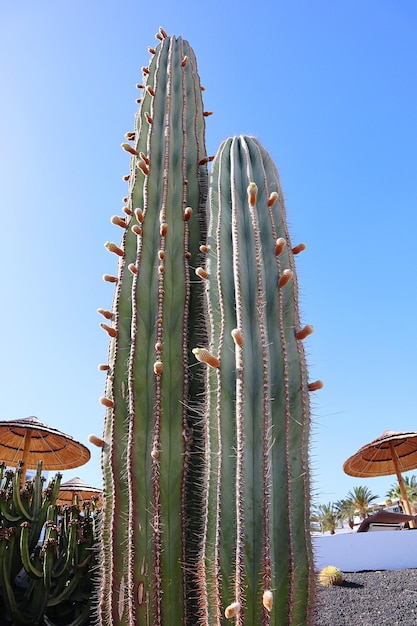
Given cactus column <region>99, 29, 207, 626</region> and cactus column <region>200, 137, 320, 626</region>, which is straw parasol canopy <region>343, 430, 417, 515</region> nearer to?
cactus column <region>99, 29, 207, 626</region>

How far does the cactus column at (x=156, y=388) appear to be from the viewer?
177 centimetres

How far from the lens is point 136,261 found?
7.67 feet

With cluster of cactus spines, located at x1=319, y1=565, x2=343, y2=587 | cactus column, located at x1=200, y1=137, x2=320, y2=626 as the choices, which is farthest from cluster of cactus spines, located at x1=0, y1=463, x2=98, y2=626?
cluster of cactus spines, located at x1=319, y1=565, x2=343, y2=587

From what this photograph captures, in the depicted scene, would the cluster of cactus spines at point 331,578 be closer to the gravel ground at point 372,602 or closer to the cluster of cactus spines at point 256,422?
the gravel ground at point 372,602

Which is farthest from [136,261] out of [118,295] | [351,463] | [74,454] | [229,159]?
[351,463]

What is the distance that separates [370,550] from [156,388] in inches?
306

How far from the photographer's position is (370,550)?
820 cm

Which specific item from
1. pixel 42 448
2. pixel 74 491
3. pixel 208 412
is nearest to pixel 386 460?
pixel 74 491

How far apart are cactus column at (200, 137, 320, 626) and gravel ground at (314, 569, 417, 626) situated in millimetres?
2857

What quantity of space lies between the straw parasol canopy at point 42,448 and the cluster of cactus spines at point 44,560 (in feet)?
14.7

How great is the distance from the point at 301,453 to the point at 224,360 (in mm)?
425

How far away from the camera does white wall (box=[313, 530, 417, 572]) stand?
26.4 ft

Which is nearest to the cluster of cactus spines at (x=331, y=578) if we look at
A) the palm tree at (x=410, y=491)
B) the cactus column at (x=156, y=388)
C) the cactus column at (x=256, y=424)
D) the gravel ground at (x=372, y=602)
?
the gravel ground at (x=372, y=602)

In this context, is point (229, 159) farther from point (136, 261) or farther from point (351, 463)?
point (351, 463)
